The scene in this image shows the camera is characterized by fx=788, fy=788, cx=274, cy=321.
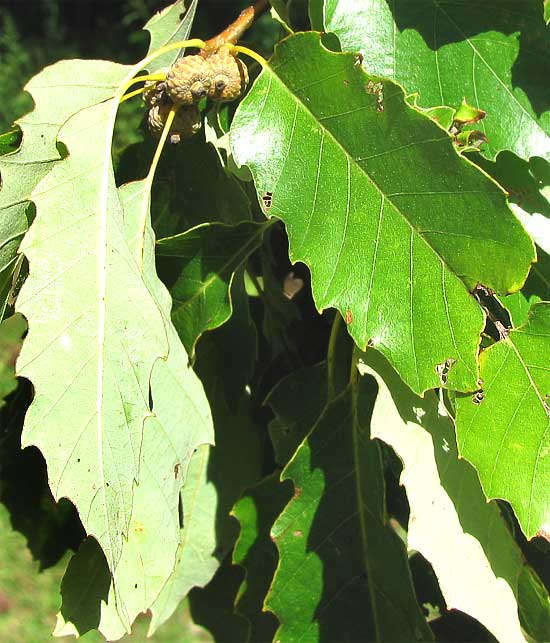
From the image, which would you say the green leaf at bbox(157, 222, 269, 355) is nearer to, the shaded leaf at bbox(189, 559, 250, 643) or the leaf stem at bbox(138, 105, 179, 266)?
the leaf stem at bbox(138, 105, 179, 266)

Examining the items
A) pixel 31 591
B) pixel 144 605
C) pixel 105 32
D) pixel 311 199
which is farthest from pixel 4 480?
pixel 105 32

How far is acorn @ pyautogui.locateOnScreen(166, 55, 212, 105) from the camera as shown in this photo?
2.95 feet

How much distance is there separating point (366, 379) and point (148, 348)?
1.22 feet

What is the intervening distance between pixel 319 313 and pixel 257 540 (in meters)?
0.42

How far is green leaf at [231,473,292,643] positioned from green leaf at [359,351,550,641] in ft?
0.89

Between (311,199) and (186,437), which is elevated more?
(311,199)

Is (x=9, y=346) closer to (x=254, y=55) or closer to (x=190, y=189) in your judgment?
(x=190, y=189)

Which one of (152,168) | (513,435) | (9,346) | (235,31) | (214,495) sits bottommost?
(9,346)

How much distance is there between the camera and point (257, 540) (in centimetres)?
110

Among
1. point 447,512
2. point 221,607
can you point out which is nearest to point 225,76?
point 447,512

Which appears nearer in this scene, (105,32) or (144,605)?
(144,605)

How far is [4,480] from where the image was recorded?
1.22m

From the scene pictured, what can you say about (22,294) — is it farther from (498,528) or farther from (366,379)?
(498,528)

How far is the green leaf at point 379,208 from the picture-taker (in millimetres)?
756
